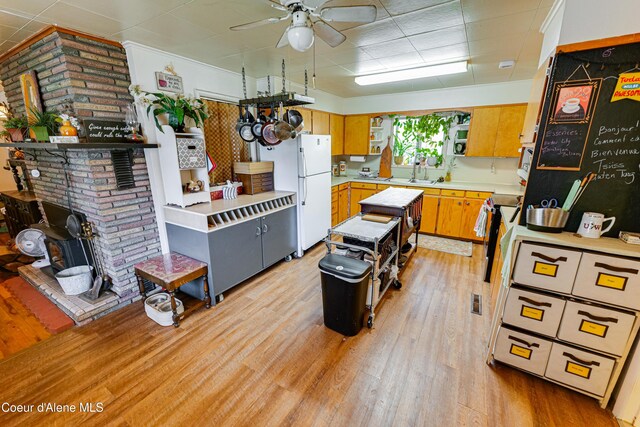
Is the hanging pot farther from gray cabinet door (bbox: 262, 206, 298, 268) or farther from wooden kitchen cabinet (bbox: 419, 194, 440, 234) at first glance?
wooden kitchen cabinet (bbox: 419, 194, 440, 234)

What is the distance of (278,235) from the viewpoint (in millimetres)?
3381

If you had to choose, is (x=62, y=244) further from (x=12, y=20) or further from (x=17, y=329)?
(x=12, y=20)

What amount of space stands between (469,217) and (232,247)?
3720 mm

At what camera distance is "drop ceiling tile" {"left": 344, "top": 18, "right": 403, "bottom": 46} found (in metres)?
2.11

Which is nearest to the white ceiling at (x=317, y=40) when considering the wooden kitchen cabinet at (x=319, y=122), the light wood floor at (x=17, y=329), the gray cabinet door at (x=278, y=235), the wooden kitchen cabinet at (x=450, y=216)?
the wooden kitchen cabinet at (x=319, y=122)

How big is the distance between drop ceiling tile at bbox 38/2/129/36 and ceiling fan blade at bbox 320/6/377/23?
1.74 m

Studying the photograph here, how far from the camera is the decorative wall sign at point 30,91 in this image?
2.45 meters

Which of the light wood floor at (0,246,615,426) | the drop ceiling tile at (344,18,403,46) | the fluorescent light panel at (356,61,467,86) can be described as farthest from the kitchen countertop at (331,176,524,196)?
the drop ceiling tile at (344,18,403,46)

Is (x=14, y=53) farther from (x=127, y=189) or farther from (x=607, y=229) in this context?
(x=607, y=229)

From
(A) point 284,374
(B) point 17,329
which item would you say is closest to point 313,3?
(A) point 284,374

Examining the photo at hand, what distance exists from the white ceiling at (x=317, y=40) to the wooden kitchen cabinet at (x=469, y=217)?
191 centimetres

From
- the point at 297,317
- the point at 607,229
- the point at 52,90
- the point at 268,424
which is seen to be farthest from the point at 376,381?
the point at 52,90

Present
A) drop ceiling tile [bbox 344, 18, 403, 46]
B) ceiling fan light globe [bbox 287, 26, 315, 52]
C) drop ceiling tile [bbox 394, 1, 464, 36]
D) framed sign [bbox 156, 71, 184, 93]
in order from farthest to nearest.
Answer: framed sign [bbox 156, 71, 184, 93] < drop ceiling tile [bbox 344, 18, 403, 46] < drop ceiling tile [bbox 394, 1, 464, 36] < ceiling fan light globe [bbox 287, 26, 315, 52]

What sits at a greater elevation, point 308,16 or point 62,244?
point 308,16
